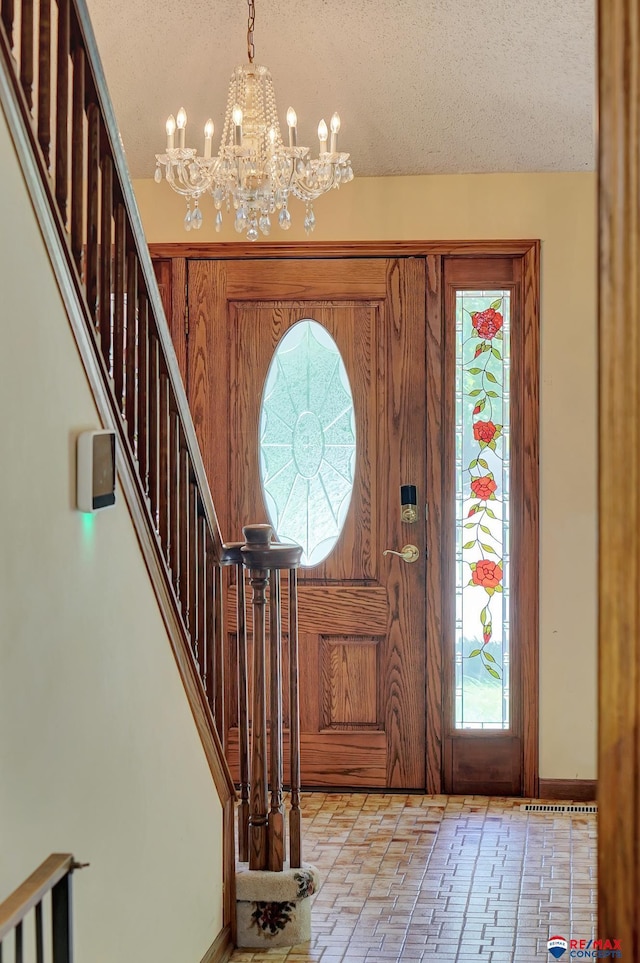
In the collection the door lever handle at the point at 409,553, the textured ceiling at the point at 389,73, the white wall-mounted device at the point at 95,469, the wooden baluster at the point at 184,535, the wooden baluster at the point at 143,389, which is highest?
the textured ceiling at the point at 389,73

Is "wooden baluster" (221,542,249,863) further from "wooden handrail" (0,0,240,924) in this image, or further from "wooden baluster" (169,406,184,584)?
"wooden baluster" (169,406,184,584)

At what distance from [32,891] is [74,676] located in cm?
58

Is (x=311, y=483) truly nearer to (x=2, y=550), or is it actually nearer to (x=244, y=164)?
(x=244, y=164)

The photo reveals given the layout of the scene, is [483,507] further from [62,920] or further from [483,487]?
[62,920]

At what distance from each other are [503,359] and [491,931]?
225 centimetres

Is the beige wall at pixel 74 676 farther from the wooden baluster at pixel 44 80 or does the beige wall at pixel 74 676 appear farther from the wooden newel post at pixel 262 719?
the wooden newel post at pixel 262 719

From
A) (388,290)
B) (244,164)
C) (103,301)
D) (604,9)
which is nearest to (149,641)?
(103,301)

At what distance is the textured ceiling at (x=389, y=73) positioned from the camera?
13.5ft

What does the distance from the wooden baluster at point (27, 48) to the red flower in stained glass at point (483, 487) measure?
2955 millimetres

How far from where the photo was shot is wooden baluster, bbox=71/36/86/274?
7.95 feet

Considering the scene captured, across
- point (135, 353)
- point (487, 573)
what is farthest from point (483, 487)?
point (135, 353)

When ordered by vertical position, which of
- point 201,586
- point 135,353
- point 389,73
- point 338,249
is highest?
point 389,73

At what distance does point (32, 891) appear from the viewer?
179 centimetres

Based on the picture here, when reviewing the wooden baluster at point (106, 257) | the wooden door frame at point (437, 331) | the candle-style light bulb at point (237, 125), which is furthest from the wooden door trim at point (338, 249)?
the wooden baluster at point (106, 257)
